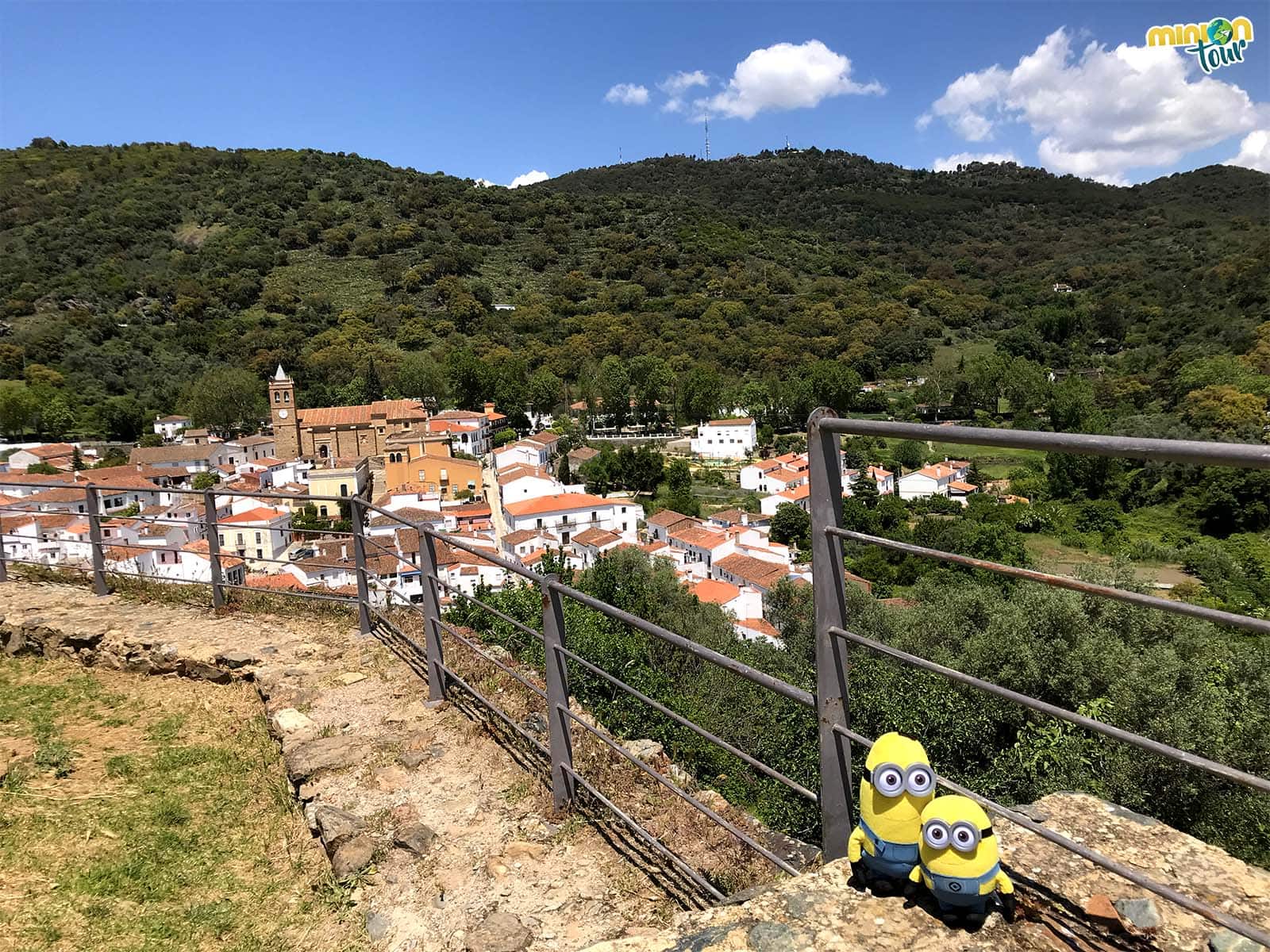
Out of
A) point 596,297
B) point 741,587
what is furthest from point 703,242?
point 741,587

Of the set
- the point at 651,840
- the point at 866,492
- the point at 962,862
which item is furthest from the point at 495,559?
the point at 866,492

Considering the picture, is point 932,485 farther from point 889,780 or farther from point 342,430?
point 889,780

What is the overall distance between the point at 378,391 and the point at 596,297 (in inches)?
1534

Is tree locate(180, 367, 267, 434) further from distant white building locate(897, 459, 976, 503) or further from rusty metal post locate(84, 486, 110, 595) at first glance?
rusty metal post locate(84, 486, 110, 595)

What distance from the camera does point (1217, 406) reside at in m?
49.2

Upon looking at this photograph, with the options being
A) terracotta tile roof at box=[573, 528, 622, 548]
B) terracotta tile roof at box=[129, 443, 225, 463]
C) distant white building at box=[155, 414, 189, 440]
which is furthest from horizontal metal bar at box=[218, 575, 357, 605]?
distant white building at box=[155, 414, 189, 440]

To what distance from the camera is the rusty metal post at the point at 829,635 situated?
5.85ft

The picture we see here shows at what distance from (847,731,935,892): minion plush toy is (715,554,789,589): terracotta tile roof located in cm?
2968

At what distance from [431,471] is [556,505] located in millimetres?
10857

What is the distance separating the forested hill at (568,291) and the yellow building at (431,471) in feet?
74.5

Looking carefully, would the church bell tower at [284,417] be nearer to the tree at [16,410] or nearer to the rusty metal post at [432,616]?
the tree at [16,410]

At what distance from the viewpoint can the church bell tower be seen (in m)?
54.5

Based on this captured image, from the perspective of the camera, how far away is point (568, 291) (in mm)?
103000

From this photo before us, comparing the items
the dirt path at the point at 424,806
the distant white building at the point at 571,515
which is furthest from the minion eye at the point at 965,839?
the distant white building at the point at 571,515
